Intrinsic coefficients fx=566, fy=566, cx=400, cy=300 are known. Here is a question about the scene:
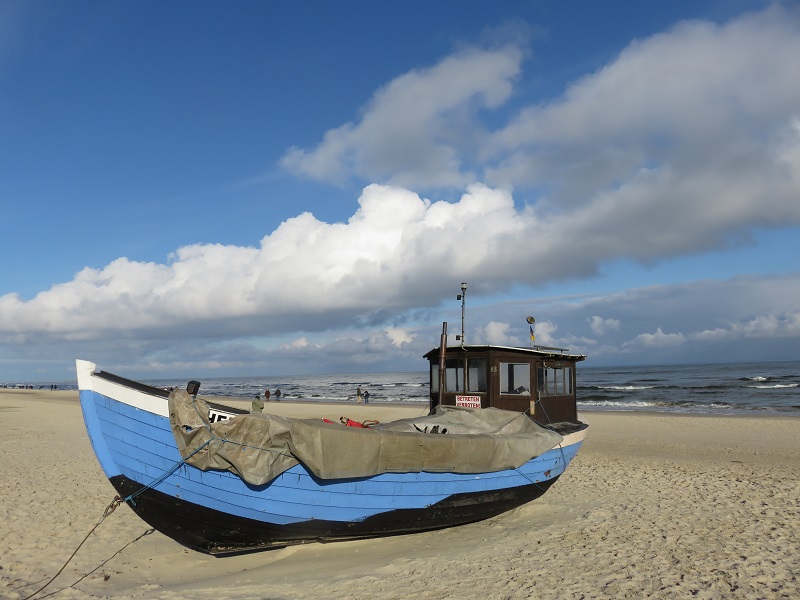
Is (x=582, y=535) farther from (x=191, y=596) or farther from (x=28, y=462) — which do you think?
(x=28, y=462)

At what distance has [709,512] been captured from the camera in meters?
10.8

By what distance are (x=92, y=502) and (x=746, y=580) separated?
39.4 ft

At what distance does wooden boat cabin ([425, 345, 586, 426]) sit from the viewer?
1346cm

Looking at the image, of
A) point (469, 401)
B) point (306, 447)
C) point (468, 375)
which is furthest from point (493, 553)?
point (468, 375)

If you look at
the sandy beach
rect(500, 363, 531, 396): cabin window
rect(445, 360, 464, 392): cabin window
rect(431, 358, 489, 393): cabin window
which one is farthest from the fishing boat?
rect(445, 360, 464, 392): cabin window

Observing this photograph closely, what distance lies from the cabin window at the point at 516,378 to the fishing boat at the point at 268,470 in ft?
12.4

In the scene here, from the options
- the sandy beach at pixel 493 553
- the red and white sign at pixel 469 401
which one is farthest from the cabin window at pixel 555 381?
the sandy beach at pixel 493 553

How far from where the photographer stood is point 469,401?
13.6 m

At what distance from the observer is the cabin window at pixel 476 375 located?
13.7 meters

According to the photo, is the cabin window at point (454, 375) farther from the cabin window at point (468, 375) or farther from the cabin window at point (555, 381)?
the cabin window at point (555, 381)

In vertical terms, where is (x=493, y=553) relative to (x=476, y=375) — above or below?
below

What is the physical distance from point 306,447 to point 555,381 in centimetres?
860

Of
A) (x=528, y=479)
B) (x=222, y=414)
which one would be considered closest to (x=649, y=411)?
(x=528, y=479)

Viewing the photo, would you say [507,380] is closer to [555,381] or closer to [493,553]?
[555,381]
